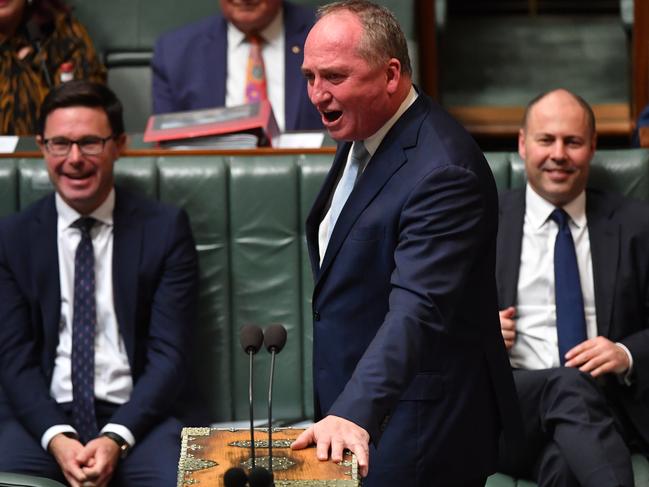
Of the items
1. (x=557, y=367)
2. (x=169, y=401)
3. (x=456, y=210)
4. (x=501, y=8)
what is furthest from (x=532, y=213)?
(x=501, y=8)

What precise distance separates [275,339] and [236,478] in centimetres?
31

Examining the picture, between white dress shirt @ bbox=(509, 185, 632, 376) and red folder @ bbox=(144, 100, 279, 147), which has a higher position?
red folder @ bbox=(144, 100, 279, 147)

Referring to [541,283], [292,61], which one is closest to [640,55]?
[292,61]

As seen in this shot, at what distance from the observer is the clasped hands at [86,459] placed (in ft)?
7.88

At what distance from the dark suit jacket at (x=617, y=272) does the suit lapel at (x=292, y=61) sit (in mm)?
815

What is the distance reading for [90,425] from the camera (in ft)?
8.32

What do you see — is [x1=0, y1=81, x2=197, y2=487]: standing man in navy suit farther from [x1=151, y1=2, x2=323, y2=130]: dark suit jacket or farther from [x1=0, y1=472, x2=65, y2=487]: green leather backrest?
[x1=151, y1=2, x2=323, y2=130]: dark suit jacket

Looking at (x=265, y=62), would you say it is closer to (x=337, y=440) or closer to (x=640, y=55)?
(x=640, y=55)

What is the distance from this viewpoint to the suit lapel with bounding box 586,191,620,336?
8.59 feet

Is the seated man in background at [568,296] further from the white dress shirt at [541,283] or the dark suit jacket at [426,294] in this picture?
the dark suit jacket at [426,294]

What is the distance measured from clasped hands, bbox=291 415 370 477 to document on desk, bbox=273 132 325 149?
58.7 inches

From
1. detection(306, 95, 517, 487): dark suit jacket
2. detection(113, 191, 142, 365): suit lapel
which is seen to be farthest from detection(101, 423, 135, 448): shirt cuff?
detection(306, 95, 517, 487): dark suit jacket

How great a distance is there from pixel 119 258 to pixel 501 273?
2.61ft

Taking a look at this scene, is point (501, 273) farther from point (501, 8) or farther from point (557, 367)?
point (501, 8)
